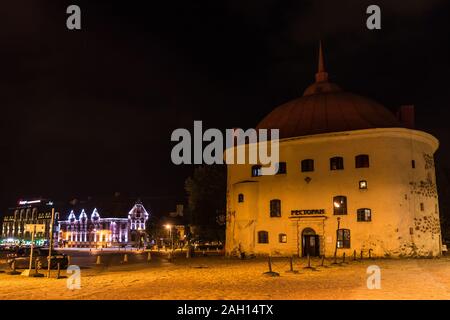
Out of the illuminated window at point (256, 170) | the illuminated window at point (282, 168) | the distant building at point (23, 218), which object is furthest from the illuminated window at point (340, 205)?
the distant building at point (23, 218)

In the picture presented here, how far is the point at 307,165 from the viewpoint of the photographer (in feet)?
128

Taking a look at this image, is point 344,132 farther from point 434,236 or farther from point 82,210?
point 82,210

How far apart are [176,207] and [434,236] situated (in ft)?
260

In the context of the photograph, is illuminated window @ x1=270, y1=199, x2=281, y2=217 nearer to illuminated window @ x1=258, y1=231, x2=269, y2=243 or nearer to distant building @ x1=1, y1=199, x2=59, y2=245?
illuminated window @ x1=258, y1=231, x2=269, y2=243

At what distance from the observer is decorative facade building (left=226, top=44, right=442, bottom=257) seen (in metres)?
35.7

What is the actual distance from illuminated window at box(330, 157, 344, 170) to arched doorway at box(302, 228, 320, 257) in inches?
221

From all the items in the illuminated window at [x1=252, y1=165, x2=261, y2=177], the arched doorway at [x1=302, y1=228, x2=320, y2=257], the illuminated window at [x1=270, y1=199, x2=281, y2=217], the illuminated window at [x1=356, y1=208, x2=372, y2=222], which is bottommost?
the arched doorway at [x1=302, y1=228, x2=320, y2=257]

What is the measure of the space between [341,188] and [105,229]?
238 ft

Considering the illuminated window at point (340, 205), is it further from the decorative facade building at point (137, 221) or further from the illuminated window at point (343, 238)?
the decorative facade building at point (137, 221)

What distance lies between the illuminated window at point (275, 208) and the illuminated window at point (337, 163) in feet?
18.5

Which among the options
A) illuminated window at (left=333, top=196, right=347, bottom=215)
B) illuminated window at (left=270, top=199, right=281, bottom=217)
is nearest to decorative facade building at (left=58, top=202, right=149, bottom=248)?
illuminated window at (left=270, top=199, right=281, bottom=217)

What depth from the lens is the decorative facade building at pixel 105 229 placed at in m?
98.6
